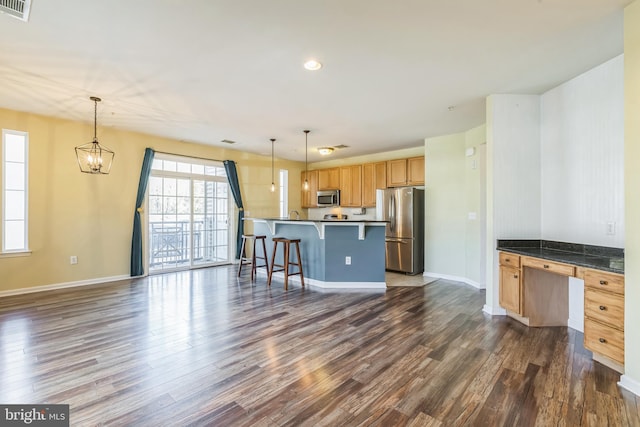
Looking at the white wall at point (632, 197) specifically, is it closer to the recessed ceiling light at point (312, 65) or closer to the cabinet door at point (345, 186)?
the recessed ceiling light at point (312, 65)

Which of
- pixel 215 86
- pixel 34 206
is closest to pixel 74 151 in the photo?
pixel 34 206

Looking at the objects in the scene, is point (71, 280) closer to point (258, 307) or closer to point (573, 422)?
point (258, 307)

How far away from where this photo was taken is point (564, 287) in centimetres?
324

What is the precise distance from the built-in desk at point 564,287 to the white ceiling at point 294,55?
6.00 ft

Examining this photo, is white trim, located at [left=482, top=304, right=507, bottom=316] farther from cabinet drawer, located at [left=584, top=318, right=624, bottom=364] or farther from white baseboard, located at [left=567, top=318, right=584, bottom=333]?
cabinet drawer, located at [left=584, top=318, right=624, bottom=364]

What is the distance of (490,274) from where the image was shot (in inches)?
142

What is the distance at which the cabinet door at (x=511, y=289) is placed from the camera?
319 centimetres

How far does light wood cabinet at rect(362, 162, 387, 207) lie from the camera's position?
662 cm

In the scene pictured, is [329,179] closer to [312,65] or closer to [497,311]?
[312,65]

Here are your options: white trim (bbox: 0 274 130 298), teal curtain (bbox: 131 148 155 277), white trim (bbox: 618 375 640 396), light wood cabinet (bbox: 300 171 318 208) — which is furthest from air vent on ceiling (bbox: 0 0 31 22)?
light wood cabinet (bbox: 300 171 318 208)

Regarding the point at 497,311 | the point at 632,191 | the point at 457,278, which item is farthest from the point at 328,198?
the point at 632,191

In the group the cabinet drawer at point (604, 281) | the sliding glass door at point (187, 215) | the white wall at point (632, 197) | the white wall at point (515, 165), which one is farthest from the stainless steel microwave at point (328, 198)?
the white wall at point (632, 197)

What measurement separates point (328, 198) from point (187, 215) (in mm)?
3332

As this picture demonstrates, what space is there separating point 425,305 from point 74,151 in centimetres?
588
